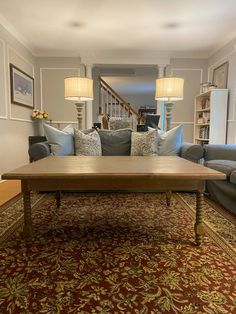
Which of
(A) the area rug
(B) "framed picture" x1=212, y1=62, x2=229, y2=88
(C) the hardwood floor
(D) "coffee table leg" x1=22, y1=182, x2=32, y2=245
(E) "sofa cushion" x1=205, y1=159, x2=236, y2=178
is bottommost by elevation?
(C) the hardwood floor

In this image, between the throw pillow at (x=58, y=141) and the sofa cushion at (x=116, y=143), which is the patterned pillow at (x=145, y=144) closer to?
the sofa cushion at (x=116, y=143)

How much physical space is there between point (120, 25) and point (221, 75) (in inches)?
87.0

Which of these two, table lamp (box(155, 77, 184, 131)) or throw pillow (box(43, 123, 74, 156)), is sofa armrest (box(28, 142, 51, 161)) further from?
table lamp (box(155, 77, 184, 131))

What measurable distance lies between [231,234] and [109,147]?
1.88 m

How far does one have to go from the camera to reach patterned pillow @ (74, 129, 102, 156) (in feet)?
10.0

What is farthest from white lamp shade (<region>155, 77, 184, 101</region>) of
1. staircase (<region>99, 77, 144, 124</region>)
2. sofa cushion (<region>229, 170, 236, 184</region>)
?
staircase (<region>99, 77, 144, 124</region>)

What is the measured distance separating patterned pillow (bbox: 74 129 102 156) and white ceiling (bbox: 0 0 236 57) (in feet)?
5.93

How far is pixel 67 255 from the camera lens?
1537 millimetres

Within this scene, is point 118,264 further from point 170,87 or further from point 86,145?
point 170,87

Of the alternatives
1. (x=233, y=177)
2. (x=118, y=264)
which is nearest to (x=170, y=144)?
(x=233, y=177)

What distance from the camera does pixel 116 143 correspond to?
333 cm

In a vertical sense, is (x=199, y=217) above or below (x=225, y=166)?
below

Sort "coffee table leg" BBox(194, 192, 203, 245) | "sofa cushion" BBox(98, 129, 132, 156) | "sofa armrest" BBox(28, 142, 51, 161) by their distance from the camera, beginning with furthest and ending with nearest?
"sofa cushion" BBox(98, 129, 132, 156) → "sofa armrest" BBox(28, 142, 51, 161) → "coffee table leg" BBox(194, 192, 203, 245)

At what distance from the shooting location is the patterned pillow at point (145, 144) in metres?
3.05
